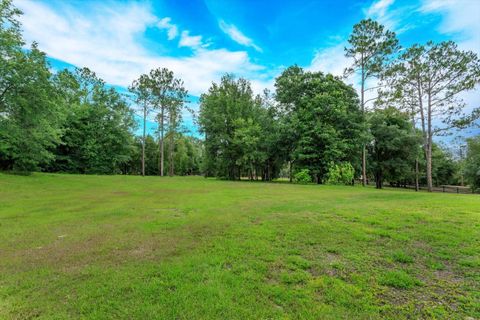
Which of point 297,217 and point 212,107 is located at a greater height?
point 212,107

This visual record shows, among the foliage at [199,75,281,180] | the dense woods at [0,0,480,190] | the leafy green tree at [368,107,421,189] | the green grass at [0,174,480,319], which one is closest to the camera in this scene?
the green grass at [0,174,480,319]

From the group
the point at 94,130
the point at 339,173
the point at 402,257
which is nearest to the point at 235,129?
the point at 339,173

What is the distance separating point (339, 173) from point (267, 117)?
45.2ft

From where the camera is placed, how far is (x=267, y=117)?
31.6 m

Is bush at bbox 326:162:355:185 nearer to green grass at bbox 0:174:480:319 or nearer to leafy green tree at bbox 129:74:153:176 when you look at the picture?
green grass at bbox 0:174:480:319

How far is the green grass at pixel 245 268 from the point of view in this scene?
2.54 m

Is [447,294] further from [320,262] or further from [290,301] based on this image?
[290,301]

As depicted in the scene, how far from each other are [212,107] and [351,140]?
59.8 ft

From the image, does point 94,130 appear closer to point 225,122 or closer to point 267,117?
point 225,122

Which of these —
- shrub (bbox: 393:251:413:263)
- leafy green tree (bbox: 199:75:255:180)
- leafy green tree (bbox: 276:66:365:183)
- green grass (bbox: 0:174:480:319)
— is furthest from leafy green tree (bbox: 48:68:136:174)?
shrub (bbox: 393:251:413:263)

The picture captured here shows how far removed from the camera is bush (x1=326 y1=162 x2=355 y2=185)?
21484mm

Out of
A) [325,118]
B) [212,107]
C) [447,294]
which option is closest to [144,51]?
[212,107]

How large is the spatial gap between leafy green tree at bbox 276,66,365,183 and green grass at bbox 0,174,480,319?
1651 centimetres

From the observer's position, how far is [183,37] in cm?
1695
